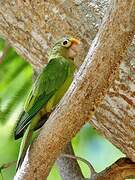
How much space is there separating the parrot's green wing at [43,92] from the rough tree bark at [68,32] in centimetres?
17

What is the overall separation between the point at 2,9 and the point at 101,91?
0.53 m

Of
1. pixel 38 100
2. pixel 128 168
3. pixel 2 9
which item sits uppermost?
pixel 2 9

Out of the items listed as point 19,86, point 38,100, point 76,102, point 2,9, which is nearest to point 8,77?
point 19,86

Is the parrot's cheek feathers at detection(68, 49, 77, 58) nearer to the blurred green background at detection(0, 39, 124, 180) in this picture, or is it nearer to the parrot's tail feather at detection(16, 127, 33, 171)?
the parrot's tail feather at detection(16, 127, 33, 171)

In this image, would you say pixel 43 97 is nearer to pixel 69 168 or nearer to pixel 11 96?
pixel 69 168

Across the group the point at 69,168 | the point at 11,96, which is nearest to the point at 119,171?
the point at 69,168

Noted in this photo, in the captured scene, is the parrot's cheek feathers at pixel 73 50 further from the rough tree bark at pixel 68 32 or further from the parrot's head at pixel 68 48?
the rough tree bark at pixel 68 32

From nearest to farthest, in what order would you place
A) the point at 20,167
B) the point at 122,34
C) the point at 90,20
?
the point at 122,34 → the point at 20,167 → the point at 90,20

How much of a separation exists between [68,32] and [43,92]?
23cm

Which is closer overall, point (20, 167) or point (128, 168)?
point (20, 167)

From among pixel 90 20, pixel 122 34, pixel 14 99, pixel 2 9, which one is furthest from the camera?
pixel 14 99

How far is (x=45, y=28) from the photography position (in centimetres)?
148

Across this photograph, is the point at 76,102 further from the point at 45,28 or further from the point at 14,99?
the point at 14,99

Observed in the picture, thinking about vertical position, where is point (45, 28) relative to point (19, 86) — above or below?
above
